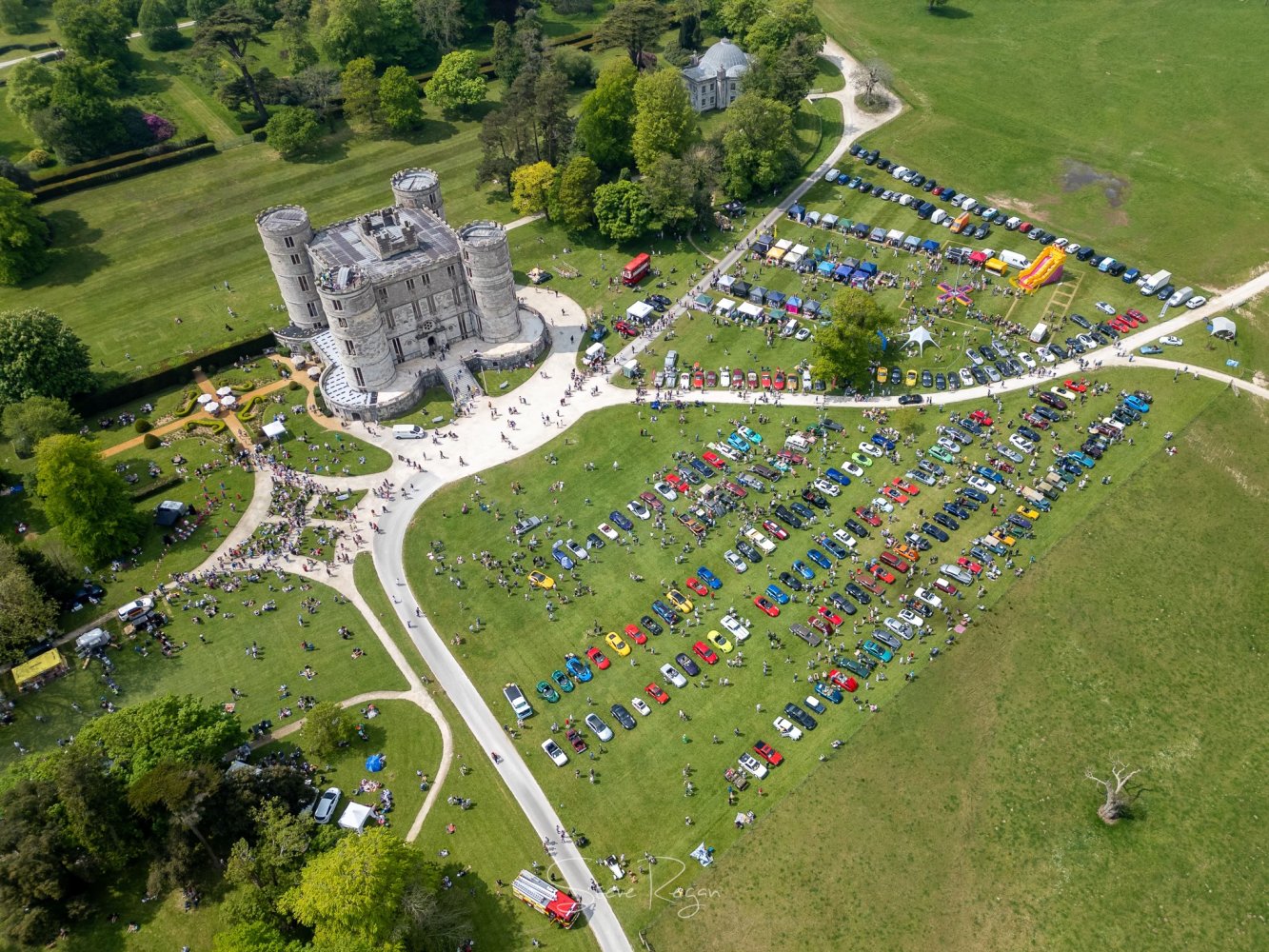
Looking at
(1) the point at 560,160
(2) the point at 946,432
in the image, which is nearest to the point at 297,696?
(2) the point at 946,432

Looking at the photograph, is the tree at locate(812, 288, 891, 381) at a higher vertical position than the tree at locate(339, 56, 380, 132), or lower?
lower

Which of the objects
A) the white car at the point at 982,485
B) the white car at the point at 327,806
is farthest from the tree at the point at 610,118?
the white car at the point at 327,806

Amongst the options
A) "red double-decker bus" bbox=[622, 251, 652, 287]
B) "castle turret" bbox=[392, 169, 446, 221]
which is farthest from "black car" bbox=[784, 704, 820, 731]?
"castle turret" bbox=[392, 169, 446, 221]

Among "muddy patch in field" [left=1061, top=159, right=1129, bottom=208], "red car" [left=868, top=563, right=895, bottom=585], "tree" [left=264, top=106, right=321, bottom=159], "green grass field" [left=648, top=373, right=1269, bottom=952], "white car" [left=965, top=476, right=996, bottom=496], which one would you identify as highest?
"tree" [left=264, top=106, right=321, bottom=159]

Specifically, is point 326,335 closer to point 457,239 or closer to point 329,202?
point 457,239

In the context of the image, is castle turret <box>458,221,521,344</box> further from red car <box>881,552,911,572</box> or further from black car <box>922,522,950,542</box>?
black car <box>922,522,950,542</box>

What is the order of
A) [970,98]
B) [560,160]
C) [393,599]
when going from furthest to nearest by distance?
[970,98] → [560,160] → [393,599]

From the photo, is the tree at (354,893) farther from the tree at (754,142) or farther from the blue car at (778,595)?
the tree at (754,142)
